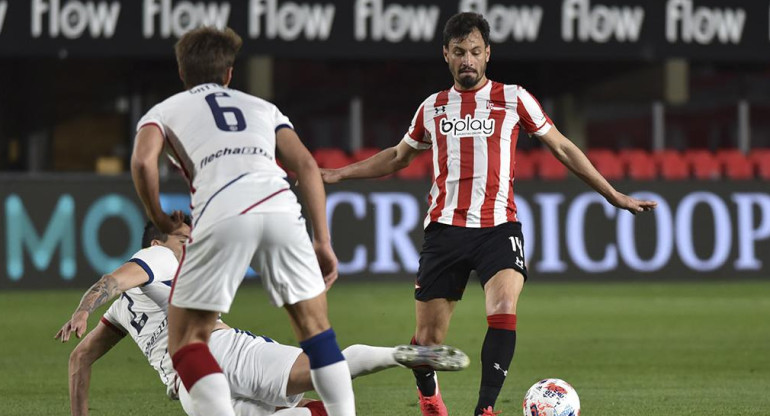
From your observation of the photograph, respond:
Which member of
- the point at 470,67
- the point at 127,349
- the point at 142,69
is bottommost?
the point at 127,349

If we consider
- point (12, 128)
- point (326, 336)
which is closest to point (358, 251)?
point (12, 128)

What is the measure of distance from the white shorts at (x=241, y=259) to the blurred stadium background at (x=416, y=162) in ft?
15.3

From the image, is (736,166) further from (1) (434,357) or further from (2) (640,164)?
(1) (434,357)

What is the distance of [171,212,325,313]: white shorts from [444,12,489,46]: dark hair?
6.34 ft

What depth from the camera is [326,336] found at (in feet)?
16.9

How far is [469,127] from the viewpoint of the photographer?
6.70 m

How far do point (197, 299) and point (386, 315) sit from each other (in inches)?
297

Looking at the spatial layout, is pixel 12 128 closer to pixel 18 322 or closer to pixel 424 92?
pixel 424 92

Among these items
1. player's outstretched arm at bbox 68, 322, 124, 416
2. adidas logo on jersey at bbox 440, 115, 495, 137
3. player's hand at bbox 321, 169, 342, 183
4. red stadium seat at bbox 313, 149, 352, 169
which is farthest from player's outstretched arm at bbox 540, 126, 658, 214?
red stadium seat at bbox 313, 149, 352, 169

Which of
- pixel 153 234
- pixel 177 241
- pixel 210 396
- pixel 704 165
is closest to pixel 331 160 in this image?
pixel 704 165

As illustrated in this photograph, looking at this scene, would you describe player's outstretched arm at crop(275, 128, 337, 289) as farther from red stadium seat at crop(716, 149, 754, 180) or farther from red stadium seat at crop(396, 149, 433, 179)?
red stadium seat at crop(716, 149, 754, 180)

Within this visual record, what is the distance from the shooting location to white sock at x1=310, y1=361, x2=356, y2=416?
203 inches

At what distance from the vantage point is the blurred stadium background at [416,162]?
41.4ft

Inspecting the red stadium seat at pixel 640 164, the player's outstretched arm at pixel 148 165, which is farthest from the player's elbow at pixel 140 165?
the red stadium seat at pixel 640 164
